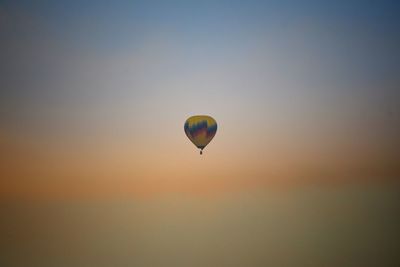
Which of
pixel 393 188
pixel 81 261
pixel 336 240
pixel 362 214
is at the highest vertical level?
pixel 393 188

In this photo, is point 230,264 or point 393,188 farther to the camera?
point 230,264

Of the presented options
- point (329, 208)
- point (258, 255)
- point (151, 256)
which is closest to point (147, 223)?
point (151, 256)

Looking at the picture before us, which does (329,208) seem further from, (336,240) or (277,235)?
(277,235)

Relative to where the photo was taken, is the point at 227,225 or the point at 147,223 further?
the point at 227,225

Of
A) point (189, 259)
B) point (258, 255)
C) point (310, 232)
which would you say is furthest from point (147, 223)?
point (310, 232)

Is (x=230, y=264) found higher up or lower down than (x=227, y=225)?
lower down

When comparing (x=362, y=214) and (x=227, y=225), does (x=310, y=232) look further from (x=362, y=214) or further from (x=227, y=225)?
(x=227, y=225)
